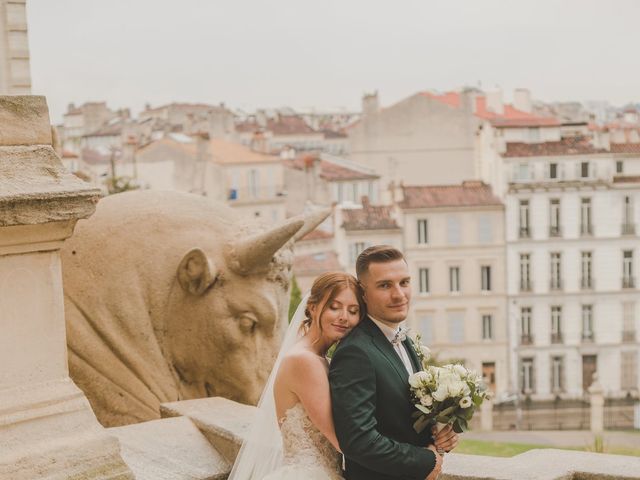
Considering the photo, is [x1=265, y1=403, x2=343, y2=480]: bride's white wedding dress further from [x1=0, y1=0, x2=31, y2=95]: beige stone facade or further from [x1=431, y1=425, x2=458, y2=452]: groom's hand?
[x1=0, y1=0, x2=31, y2=95]: beige stone facade

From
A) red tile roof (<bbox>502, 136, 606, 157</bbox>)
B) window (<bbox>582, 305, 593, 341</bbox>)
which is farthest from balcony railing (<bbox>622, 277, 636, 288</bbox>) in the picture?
red tile roof (<bbox>502, 136, 606, 157</bbox>)

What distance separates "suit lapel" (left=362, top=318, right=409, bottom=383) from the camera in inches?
123

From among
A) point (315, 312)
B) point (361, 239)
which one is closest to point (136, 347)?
point (315, 312)

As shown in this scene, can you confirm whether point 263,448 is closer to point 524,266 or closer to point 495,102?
point 524,266

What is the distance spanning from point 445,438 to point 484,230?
35530mm

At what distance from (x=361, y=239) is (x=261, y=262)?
33.2 metres

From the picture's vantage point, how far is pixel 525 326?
126 feet

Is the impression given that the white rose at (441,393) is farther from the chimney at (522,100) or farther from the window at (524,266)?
the chimney at (522,100)

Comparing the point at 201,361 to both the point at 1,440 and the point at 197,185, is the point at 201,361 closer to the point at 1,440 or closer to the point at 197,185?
the point at 1,440

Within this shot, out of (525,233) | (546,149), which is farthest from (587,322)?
(546,149)

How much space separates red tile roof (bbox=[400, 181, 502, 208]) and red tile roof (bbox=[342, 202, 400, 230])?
3.40 ft

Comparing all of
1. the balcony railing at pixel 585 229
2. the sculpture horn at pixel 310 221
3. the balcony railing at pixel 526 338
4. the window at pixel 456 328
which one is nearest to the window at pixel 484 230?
the window at pixel 456 328

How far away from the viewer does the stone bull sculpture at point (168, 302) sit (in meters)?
4.36

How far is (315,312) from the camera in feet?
10.5
